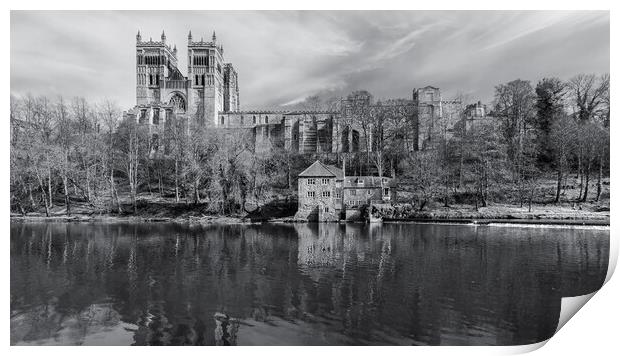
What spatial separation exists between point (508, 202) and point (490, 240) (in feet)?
40.6

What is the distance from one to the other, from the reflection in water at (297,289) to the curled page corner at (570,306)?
0.52 feet

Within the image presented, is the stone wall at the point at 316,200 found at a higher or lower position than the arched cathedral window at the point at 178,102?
lower

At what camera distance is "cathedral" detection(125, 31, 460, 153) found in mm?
33719

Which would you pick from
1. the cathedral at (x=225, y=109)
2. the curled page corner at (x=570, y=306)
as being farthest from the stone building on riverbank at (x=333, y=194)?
the curled page corner at (x=570, y=306)

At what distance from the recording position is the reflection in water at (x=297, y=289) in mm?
6211

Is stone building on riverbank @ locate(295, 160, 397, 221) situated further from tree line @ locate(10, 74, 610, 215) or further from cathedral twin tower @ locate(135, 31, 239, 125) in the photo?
cathedral twin tower @ locate(135, 31, 239, 125)

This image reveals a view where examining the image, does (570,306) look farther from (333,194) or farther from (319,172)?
(319,172)

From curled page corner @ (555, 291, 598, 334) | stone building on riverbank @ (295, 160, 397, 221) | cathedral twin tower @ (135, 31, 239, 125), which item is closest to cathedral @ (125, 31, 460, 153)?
cathedral twin tower @ (135, 31, 239, 125)

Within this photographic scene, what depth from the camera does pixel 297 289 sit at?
8383 millimetres

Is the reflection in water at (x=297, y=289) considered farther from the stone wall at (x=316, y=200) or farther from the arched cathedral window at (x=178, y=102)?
the arched cathedral window at (x=178, y=102)

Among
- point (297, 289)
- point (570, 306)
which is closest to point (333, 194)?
point (297, 289)

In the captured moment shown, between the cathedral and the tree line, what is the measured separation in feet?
5.89

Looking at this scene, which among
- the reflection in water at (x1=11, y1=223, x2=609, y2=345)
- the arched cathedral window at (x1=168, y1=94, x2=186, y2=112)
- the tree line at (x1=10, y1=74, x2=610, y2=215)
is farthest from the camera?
the arched cathedral window at (x1=168, y1=94, x2=186, y2=112)

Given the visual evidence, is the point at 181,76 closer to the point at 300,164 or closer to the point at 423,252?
the point at 300,164
